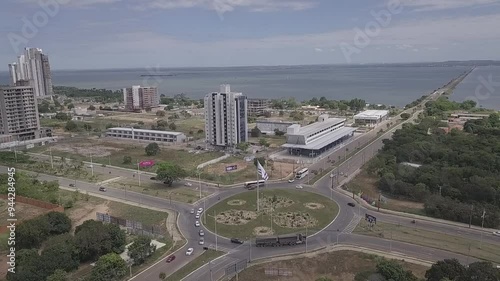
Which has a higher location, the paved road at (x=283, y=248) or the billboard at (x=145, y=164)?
the billboard at (x=145, y=164)

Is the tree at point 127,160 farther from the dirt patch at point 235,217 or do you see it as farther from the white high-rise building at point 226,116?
the dirt patch at point 235,217

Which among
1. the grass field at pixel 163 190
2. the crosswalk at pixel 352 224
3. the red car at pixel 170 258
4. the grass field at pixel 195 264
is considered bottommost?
the grass field at pixel 195 264

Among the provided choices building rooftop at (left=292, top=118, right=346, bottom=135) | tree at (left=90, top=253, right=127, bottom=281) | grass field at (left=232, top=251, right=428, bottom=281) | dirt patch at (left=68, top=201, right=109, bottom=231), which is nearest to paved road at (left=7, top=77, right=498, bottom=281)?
tree at (left=90, top=253, right=127, bottom=281)

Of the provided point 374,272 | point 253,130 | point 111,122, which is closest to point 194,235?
point 374,272

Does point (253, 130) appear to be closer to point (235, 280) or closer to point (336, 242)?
point (336, 242)

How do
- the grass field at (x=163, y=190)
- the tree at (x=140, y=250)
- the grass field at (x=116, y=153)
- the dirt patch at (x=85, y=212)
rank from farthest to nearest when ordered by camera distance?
the grass field at (x=116, y=153) < the grass field at (x=163, y=190) < the dirt patch at (x=85, y=212) < the tree at (x=140, y=250)

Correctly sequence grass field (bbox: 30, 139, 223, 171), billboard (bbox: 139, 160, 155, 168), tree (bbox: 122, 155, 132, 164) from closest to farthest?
billboard (bbox: 139, 160, 155, 168) < tree (bbox: 122, 155, 132, 164) < grass field (bbox: 30, 139, 223, 171)

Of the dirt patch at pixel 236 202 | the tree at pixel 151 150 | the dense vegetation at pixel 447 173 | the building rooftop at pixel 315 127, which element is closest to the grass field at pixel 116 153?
the tree at pixel 151 150

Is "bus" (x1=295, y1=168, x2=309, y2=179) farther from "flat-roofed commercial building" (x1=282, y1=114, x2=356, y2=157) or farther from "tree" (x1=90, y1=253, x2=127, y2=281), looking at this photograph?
"tree" (x1=90, y1=253, x2=127, y2=281)
